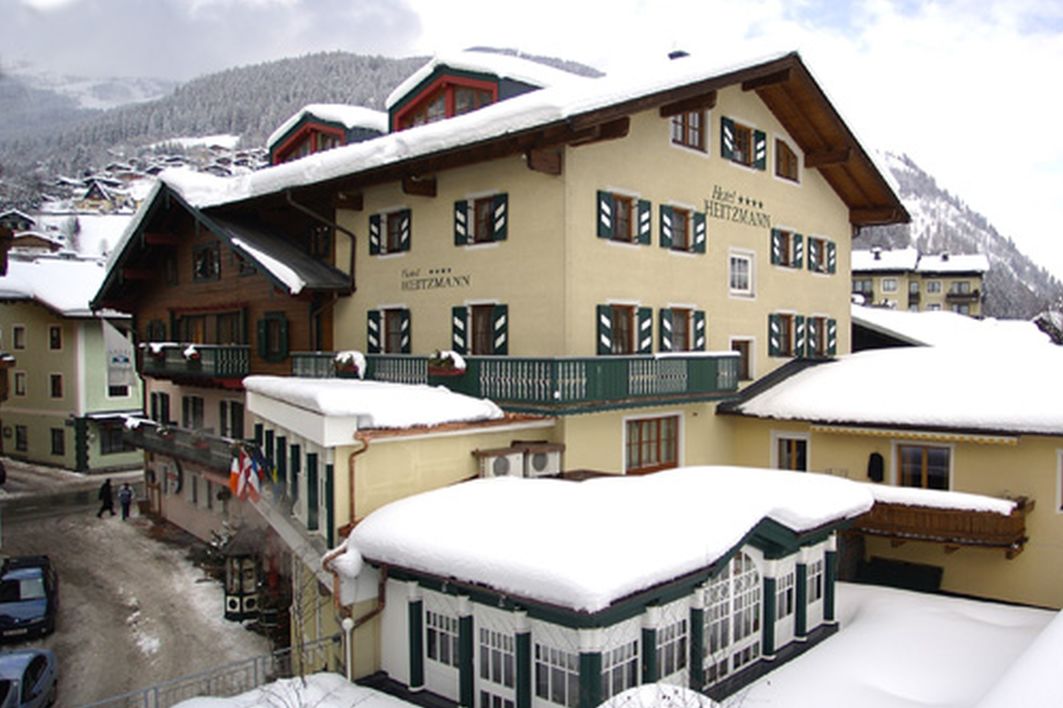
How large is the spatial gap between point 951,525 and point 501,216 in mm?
12514

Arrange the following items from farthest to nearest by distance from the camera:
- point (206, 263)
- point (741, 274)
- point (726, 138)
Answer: point (206, 263), point (741, 274), point (726, 138)

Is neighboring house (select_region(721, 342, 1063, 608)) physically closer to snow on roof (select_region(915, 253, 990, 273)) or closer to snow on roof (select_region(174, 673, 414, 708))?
snow on roof (select_region(174, 673, 414, 708))

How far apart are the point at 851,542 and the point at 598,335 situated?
8293 mm

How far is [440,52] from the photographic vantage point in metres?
23.1

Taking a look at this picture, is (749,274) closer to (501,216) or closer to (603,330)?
(603,330)

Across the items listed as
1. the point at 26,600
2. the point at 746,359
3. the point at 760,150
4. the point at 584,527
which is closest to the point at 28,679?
the point at 26,600

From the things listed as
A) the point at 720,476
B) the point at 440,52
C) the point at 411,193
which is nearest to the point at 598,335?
the point at 720,476

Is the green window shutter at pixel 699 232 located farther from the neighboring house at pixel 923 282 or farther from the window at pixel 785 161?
the neighboring house at pixel 923 282

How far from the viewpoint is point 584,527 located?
11461 mm

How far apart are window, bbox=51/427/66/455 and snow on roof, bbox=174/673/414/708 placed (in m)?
37.5

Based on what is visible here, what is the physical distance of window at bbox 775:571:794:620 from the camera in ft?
Result: 47.5

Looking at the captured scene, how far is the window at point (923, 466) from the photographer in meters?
19.9

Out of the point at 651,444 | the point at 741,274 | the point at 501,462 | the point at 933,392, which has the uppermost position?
the point at 741,274

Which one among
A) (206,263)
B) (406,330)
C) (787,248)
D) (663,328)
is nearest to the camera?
(663,328)
